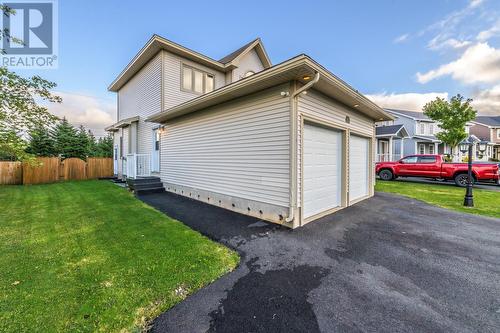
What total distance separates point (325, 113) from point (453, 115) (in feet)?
71.7

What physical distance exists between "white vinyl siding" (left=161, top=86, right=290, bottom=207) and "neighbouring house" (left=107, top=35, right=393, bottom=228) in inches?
1.1

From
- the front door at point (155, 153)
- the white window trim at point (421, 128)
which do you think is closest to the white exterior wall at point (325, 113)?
the front door at point (155, 153)

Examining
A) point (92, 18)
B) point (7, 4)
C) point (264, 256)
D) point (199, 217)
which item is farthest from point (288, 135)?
point (92, 18)

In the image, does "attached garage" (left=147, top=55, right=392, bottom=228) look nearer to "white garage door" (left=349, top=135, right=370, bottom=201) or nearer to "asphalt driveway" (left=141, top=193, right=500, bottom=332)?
"white garage door" (left=349, top=135, right=370, bottom=201)

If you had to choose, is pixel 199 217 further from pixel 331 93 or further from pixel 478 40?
pixel 478 40

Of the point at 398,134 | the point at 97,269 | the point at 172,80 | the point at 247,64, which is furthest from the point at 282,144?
the point at 398,134

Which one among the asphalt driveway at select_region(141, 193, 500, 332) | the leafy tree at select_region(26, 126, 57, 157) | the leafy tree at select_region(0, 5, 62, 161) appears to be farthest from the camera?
the leafy tree at select_region(26, 126, 57, 157)

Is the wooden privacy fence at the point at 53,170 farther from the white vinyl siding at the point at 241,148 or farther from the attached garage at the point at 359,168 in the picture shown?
the attached garage at the point at 359,168

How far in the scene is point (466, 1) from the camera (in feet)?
25.0

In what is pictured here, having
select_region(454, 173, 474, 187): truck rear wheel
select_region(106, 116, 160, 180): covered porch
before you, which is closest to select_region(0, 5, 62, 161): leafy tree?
select_region(106, 116, 160, 180): covered porch

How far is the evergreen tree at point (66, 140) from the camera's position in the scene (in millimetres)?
21594

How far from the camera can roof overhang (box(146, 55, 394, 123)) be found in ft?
13.1

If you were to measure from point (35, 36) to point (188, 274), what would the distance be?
35.2ft

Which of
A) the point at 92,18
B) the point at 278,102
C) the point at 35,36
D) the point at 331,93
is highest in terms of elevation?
the point at 92,18
